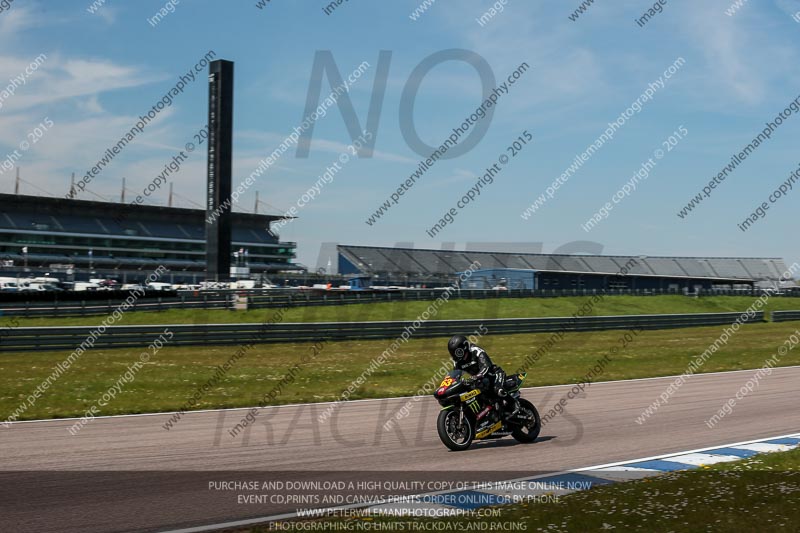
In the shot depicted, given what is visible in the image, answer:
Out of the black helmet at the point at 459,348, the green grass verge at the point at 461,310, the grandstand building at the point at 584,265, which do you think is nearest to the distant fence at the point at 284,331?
the green grass verge at the point at 461,310

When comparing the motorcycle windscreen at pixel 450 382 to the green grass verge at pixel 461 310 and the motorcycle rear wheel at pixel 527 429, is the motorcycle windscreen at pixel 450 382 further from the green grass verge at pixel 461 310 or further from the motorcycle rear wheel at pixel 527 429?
the green grass verge at pixel 461 310

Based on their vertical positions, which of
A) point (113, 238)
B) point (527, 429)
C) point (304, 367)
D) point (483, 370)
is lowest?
point (304, 367)

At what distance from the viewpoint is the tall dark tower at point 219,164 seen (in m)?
54.9

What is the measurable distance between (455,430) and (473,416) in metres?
0.35

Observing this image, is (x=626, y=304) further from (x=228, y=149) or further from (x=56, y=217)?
(x=56, y=217)

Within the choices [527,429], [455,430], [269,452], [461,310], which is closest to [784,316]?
[461,310]

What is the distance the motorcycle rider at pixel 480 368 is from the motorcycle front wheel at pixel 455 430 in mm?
527

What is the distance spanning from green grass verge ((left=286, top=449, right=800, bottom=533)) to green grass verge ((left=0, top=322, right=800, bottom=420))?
30.1 feet

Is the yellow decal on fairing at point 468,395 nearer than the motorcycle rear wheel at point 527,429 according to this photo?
Yes

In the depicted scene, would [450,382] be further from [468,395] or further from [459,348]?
Result: [459,348]

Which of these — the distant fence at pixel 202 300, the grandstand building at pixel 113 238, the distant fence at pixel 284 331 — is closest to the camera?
the distant fence at pixel 284 331

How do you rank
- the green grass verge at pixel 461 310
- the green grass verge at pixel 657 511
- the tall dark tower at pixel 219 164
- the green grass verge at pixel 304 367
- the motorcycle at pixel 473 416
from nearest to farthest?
the green grass verge at pixel 657 511 → the motorcycle at pixel 473 416 → the green grass verge at pixel 304 367 → the green grass verge at pixel 461 310 → the tall dark tower at pixel 219 164

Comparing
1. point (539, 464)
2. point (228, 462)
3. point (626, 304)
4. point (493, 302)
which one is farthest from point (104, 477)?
point (626, 304)

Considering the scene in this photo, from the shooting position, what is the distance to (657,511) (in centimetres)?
648
